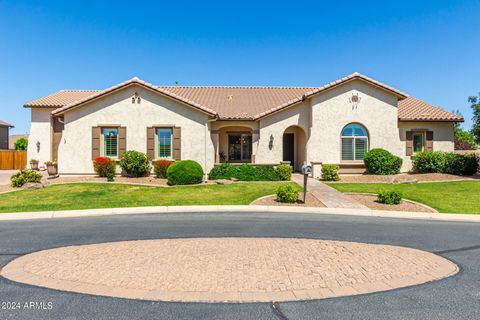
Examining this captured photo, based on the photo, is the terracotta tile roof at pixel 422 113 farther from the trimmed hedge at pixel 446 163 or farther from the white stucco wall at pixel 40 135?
the white stucco wall at pixel 40 135

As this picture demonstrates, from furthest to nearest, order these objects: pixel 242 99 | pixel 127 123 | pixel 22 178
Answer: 1. pixel 242 99
2. pixel 127 123
3. pixel 22 178

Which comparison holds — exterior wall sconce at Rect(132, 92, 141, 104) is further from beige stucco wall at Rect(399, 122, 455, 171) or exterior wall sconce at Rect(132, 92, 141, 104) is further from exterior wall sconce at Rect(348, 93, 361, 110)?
beige stucco wall at Rect(399, 122, 455, 171)

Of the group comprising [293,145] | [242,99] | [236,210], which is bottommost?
[236,210]

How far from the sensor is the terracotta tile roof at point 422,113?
20.2 m

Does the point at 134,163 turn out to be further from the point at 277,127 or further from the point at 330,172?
the point at 330,172

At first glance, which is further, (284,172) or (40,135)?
(40,135)

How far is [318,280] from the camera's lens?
13.6ft

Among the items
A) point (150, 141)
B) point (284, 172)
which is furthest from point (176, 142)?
point (284, 172)

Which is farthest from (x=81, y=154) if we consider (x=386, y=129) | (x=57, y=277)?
(x=386, y=129)

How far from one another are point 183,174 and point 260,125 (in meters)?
6.93

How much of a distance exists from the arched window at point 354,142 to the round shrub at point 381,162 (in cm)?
89

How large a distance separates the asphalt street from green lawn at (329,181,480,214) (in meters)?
2.66

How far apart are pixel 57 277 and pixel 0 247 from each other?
2.69 m

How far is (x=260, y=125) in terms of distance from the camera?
19.5m
